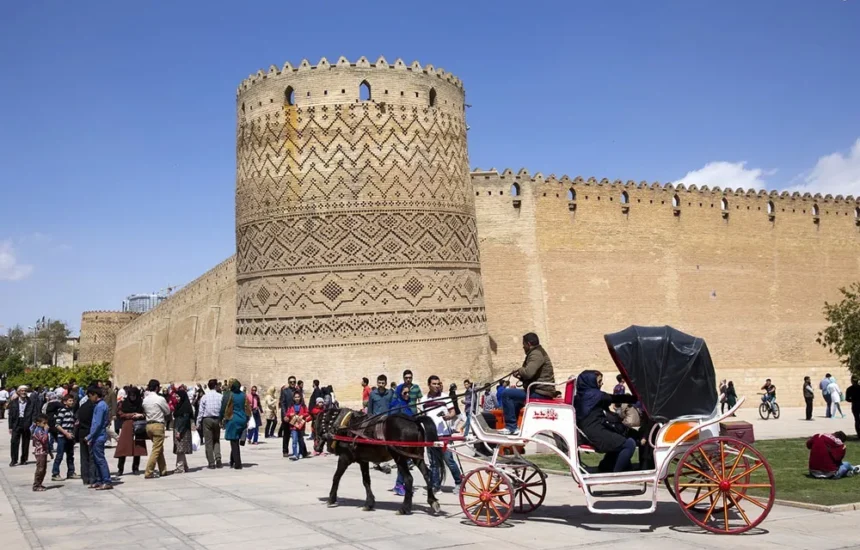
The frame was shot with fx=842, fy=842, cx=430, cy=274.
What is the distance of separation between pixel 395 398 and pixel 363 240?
641 cm

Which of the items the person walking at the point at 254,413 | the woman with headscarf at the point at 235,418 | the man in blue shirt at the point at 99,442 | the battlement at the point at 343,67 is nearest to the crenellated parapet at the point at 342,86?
the battlement at the point at 343,67

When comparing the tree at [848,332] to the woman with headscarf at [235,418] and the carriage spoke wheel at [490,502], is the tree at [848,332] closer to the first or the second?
the carriage spoke wheel at [490,502]

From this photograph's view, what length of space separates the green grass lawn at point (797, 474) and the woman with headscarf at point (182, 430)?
4.43 m

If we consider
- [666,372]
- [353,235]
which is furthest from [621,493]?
[353,235]

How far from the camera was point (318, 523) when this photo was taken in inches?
263

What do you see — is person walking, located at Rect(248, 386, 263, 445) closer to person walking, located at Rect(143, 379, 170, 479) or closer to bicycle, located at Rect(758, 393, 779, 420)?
person walking, located at Rect(143, 379, 170, 479)

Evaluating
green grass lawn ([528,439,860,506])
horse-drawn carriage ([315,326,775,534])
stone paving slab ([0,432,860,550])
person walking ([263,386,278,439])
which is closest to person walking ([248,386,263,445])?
person walking ([263,386,278,439])

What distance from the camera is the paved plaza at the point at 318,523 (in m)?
5.87

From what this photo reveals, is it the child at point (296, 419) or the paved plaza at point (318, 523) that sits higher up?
the child at point (296, 419)

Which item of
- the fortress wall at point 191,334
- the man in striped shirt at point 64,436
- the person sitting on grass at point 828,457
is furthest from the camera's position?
the fortress wall at point 191,334

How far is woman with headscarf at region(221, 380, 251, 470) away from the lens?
10758 mm

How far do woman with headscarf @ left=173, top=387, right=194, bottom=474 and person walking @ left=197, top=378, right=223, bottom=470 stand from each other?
0.66ft

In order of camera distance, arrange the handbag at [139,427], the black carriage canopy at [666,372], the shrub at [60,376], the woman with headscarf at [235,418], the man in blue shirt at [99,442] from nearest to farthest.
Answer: the black carriage canopy at [666,372], the man in blue shirt at [99,442], the handbag at [139,427], the woman with headscarf at [235,418], the shrub at [60,376]

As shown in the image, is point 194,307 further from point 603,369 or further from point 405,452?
point 405,452
